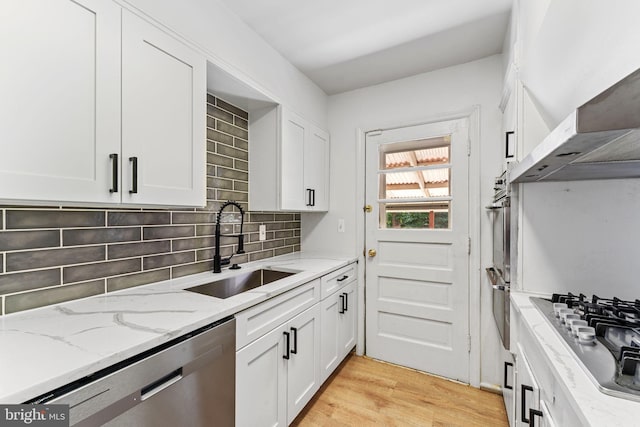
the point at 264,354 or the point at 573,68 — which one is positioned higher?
the point at 573,68

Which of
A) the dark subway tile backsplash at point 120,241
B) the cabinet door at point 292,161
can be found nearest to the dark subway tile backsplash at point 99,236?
the dark subway tile backsplash at point 120,241

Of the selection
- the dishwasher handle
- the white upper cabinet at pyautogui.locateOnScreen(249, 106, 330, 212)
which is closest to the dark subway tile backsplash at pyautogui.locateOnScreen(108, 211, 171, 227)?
the white upper cabinet at pyautogui.locateOnScreen(249, 106, 330, 212)

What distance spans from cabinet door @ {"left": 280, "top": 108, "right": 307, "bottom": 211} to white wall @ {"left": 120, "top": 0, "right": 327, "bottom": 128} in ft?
0.43

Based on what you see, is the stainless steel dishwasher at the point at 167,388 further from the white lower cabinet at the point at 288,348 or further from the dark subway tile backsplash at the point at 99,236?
the dark subway tile backsplash at the point at 99,236

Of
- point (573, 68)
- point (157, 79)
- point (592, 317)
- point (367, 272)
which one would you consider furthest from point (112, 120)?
point (367, 272)

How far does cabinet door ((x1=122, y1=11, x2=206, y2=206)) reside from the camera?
115 centimetres

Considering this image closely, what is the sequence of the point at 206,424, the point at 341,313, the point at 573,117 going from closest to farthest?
the point at 573,117 → the point at 206,424 → the point at 341,313

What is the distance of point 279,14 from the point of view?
1737 mm

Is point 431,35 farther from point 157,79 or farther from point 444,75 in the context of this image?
point 157,79

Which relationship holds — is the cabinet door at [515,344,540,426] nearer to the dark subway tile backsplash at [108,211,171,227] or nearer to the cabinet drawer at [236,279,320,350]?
the cabinet drawer at [236,279,320,350]

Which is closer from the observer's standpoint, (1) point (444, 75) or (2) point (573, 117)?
(2) point (573, 117)

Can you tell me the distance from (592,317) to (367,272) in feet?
5.70

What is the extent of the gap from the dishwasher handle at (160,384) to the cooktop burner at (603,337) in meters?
1.18

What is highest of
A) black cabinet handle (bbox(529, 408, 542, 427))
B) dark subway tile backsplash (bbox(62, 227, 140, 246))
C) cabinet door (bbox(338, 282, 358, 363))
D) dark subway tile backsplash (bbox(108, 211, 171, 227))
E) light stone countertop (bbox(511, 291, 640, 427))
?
dark subway tile backsplash (bbox(108, 211, 171, 227))
